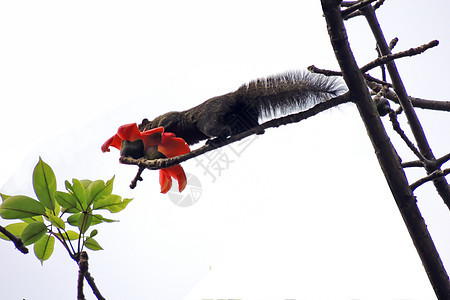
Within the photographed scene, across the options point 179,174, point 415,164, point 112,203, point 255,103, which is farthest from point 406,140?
point 112,203

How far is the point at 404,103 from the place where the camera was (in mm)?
917

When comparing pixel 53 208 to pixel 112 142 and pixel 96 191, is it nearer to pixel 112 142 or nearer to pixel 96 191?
pixel 96 191

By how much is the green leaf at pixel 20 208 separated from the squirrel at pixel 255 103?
0.49 meters

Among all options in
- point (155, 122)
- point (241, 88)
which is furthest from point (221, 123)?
point (155, 122)

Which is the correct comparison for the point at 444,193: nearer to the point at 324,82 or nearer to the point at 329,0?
the point at 324,82

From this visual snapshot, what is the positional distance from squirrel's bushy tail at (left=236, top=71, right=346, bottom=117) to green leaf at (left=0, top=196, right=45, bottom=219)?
0.51 m

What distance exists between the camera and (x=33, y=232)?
514 millimetres

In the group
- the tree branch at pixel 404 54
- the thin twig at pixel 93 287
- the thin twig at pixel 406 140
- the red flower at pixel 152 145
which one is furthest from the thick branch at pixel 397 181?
the thin twig at pixel 93 287

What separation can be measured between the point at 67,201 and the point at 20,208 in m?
0.06

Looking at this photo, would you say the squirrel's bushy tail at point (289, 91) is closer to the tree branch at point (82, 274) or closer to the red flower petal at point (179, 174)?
the red flower petal at point (179, 174)

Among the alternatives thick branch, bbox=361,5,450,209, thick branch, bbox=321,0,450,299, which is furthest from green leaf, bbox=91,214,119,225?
thick branch, bbox=361,5,450,209

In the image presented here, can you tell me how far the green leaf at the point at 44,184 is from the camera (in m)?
0.55

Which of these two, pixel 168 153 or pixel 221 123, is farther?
pixel 221 123

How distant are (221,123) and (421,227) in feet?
1.61
